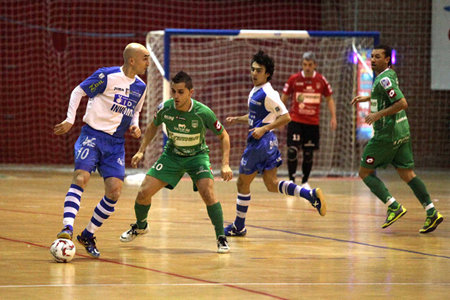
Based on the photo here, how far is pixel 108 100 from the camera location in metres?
6.21

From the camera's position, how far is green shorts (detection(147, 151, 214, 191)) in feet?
20.8

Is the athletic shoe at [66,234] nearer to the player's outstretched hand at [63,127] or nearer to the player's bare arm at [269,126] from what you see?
the player's outstretched hand at [63,127]

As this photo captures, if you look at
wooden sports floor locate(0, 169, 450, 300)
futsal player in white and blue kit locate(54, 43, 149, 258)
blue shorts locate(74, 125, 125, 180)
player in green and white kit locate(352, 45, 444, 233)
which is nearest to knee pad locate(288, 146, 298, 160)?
wooden sports floor locate(0, 169, 450, 300)

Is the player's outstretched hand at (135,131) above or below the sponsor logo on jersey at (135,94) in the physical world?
below

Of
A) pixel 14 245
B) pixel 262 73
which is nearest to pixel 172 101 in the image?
pixel 262 73

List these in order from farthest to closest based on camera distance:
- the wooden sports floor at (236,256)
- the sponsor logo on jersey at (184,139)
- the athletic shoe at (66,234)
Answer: the sponsor logo on jersey at (184,139), the athletic shoe at (66,234), the wooden sports floor at (236,256)

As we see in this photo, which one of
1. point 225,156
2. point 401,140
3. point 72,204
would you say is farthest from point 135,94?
point 401,140

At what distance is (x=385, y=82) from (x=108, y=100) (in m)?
2.70

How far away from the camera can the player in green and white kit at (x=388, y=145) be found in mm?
7543

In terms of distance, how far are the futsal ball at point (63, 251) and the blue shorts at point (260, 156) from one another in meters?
2.07

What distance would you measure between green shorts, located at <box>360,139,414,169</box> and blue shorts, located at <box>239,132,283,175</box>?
39.5 inches

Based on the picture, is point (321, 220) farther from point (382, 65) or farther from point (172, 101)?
point (172, 101)

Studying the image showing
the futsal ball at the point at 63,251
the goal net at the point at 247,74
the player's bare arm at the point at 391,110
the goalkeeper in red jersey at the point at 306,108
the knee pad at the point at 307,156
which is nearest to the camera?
the futsal ball at the point at 63,251

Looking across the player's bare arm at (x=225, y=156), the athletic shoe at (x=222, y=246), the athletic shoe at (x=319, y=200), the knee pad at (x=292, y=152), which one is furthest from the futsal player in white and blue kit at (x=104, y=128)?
the knee pad at (x=292, y=152)
